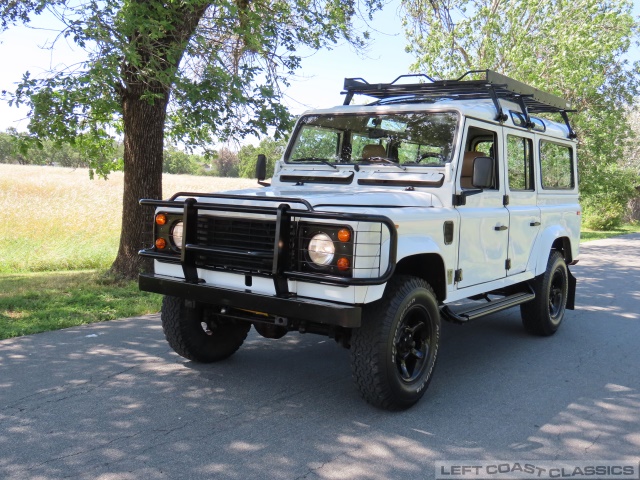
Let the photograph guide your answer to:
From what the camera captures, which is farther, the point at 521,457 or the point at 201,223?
the point at 201,223

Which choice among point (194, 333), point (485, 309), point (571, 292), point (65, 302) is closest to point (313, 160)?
point (194, 333)

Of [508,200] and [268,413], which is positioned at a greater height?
[508,200]

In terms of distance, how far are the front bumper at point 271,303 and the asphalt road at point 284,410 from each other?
0.72 metres

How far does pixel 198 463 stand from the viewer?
3.39 meters

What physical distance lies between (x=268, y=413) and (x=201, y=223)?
138 centimetres

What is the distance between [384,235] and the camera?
386 cm

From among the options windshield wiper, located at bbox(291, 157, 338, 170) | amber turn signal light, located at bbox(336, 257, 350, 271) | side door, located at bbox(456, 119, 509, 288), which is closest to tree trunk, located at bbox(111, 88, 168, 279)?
windshield wiper, located at bbox(291, 157, 338, 170)

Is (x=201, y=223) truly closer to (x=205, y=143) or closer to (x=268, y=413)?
(x=268, y=413)

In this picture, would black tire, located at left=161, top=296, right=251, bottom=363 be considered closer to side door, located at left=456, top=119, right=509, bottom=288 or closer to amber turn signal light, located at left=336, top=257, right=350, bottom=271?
amber turn signal light, located at left=336, top=257, right=350, bottom=271

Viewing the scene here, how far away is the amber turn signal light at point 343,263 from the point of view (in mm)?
3793

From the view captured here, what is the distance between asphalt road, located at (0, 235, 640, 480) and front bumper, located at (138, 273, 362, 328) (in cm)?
72

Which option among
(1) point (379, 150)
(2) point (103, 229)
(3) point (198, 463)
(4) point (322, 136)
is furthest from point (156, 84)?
(2) point (103, 229)

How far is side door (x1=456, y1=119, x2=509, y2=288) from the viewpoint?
494 centimetres

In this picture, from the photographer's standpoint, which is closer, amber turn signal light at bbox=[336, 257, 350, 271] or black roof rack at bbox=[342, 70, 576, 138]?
amber turn signal light at bbox=[336, 257, 350, 271]
